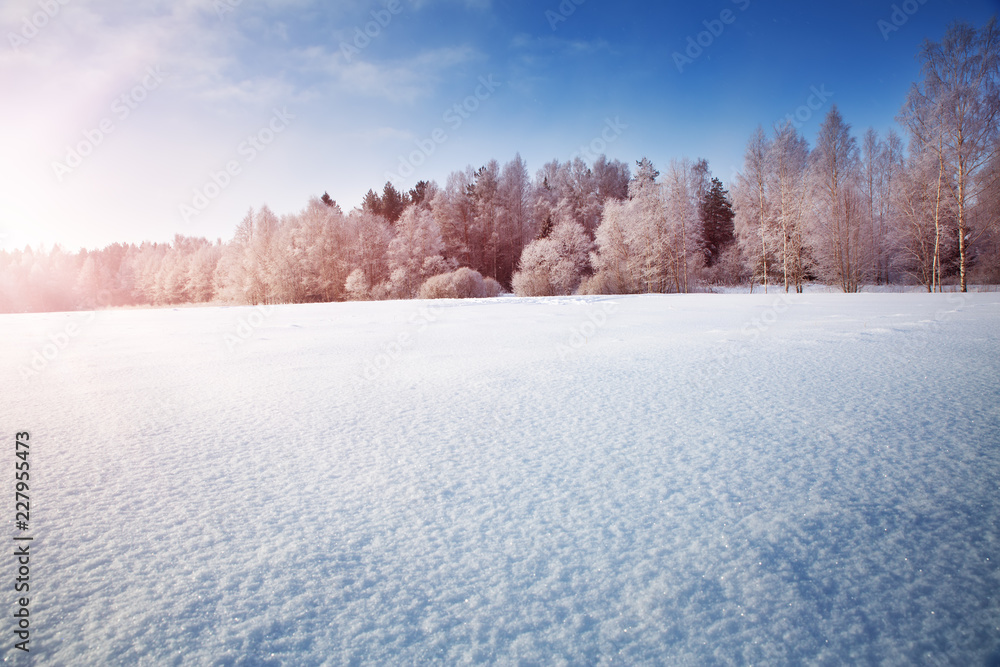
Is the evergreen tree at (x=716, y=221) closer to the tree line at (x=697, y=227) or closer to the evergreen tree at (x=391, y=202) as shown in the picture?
the tree line at (x=697, y=227)

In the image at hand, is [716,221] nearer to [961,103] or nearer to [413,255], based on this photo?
[961,103]

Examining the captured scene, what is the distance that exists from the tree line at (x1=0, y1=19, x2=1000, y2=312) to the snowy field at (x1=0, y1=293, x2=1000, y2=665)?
19.2 meters

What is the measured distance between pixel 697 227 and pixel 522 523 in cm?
3255

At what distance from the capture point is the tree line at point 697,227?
15.0 m

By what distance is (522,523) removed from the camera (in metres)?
1.44

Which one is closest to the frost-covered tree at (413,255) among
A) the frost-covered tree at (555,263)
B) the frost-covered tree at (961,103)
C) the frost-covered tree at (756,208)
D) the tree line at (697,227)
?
the tree line at (697,227)

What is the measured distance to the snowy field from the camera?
3.28ft

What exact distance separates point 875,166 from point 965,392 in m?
36.2

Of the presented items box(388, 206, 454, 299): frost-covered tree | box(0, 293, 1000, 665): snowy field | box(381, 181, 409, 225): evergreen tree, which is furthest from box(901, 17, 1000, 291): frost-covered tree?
box(381, 181, 409, 225): evergreen tree

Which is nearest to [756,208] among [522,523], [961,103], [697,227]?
[697,227]

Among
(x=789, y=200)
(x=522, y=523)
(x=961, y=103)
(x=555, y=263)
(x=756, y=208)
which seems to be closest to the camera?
(x=522, y=523)

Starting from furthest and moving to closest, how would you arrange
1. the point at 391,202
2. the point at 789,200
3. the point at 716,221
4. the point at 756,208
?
the point at 391,202 < the point at 716,221 < the point at 756,208 < the point at 789,200

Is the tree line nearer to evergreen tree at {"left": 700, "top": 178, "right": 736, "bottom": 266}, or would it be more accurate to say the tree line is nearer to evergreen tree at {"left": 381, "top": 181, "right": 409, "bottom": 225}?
evergreen tree at {"left": 700, "top": 178, "right": 736, "bottom": 266}

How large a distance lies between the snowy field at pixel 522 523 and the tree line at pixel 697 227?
63.0 ft
